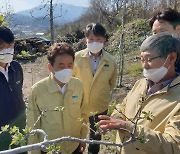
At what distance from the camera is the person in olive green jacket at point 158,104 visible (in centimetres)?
187

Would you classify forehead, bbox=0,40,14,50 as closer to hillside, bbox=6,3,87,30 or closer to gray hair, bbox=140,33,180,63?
gray hair, bbox=140,33,180,63

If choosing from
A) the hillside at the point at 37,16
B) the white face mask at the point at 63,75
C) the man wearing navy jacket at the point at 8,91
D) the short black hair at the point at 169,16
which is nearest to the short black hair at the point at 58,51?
the white face mask at the point at 63,75

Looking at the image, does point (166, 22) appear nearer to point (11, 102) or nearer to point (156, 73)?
point (156, 73)

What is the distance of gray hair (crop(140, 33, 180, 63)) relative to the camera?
6.90 ft

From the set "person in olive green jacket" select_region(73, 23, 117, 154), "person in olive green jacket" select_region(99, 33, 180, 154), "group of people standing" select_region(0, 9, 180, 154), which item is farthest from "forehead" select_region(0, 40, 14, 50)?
"person in olive green jacket" select_region(99, 33, 180, 154)

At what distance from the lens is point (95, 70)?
4.01m

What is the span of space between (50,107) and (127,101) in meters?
0.80

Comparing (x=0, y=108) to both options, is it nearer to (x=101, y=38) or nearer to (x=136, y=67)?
(x=101, y=38)

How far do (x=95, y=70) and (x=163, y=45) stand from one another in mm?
1947

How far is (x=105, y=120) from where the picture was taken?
1.83 m

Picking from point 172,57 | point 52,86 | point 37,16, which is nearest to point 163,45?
point 172,57

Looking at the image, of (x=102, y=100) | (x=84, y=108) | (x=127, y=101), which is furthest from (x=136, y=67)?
(x=127, y=101)

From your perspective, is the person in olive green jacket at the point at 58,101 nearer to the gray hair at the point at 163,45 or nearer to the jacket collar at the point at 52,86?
the jacket collar at the point at 52,86

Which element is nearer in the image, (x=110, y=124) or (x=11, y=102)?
(x=110, y=124)
